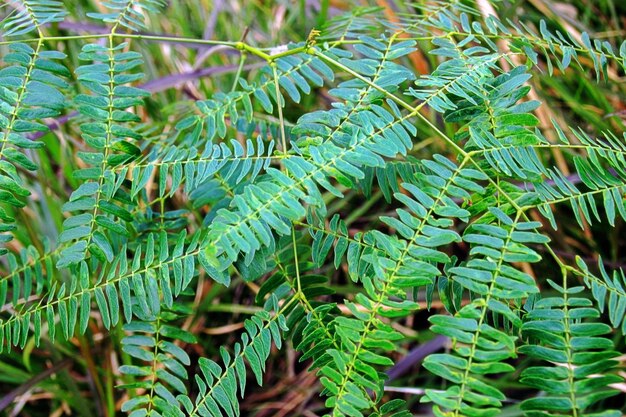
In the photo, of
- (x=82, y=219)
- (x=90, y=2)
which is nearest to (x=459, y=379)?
(x=82, y=219)

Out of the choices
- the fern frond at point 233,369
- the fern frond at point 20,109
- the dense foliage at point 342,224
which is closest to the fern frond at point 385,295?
the dense foliage at point 342,224

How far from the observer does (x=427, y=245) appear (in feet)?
1.89

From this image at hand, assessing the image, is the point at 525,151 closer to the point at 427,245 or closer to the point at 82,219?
the point at 427,245

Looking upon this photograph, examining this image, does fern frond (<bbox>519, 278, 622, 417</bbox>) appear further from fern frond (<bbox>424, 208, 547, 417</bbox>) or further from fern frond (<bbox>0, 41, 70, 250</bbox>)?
fern frond (<bbox>0, 41, 70, 250</bbox>)

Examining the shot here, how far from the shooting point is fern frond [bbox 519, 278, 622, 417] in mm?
487

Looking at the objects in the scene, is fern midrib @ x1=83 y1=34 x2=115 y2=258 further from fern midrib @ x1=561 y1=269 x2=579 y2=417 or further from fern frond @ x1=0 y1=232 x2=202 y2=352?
fern midrib @ x1=561 y1=269 x2=579 y2=417

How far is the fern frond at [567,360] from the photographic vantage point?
0.49 meters

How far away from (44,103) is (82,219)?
0.47ft

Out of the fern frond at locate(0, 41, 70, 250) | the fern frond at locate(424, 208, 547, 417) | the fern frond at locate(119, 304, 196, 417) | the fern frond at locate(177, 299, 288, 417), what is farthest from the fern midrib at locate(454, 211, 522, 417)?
the fern frond at locate(0, 41, 70, 250)

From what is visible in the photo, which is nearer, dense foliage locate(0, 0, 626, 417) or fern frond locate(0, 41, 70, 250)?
dense foliage locate(0, 0, 626, 417)

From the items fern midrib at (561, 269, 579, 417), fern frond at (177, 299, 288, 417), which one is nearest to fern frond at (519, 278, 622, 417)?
fern midrib at (561, 269, 579, 417)

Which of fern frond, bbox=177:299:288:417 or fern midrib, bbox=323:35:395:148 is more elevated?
fern midrib, bbox=323:35:395:148

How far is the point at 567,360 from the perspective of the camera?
1.68 ft

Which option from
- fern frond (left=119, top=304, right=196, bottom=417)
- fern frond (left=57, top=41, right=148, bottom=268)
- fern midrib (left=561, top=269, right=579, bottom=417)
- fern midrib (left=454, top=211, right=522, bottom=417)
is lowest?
fern frond (left=119, top=304, right=196, bottom=417)
